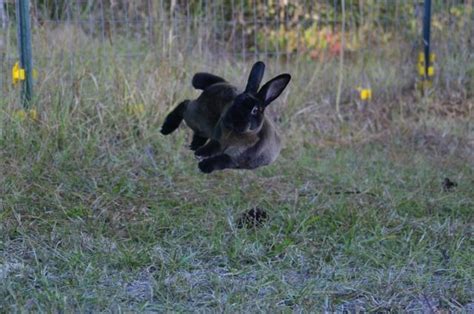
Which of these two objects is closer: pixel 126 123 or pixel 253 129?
pixel 253 129

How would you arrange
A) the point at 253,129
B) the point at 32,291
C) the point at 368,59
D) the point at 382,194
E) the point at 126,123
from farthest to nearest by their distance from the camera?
the point at 368,59, the point at 126,123, the point at 382,194, the point at 253,129, the point at 32,291

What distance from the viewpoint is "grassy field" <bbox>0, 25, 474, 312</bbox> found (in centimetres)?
389

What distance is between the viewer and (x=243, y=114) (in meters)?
3.90

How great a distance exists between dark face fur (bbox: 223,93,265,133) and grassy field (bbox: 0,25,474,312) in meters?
0.71

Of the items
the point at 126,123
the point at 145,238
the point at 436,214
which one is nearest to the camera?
the point at 145,238

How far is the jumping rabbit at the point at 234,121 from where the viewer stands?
395cm

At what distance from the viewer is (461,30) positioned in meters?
8.59

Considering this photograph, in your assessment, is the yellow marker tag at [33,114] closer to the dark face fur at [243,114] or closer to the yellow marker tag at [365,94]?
the dark face fur at [243,114]

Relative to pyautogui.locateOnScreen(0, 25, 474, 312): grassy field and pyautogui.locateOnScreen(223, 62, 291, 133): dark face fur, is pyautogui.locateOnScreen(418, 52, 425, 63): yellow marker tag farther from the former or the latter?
pyautogui.locateOnScreen(223, 62, 291, 133): dark face fur

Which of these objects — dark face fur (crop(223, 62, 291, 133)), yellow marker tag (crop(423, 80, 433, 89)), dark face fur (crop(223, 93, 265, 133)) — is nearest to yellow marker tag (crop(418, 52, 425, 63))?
yellow marker tag (crop(423, 80, 433, 89))

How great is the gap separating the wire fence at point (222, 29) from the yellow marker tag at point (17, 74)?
0.11 m

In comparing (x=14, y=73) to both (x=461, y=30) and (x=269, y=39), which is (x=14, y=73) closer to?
(x=269, y=39)

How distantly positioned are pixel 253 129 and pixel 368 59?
15.1ft

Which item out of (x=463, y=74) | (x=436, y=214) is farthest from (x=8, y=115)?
(x=463, y=74)
